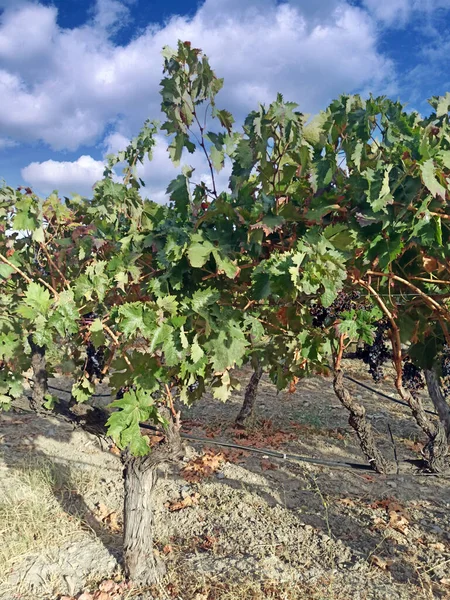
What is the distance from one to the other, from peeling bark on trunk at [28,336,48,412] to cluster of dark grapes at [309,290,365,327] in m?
2.77

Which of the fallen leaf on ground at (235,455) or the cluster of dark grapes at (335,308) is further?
the fallen leaf on ground at (235,455)

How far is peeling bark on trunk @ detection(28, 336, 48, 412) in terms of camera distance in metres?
4.67

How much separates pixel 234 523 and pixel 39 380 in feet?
7.91

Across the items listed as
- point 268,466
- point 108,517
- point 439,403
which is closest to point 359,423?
point 268,466

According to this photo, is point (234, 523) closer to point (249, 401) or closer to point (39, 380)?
point (39, 380)

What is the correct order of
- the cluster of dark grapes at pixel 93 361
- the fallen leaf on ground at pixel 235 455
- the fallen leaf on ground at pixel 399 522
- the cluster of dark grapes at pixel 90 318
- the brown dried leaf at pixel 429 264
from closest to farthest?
the brown dried leaf at pixel 429 264 → the cluster of dark grapes at pixel 90 318 → the cluster of dark grapes at pixel 93 361 → the fallen leaf on ground at pixel 399 522 → the fallen leaf on ground at pixel 235 455

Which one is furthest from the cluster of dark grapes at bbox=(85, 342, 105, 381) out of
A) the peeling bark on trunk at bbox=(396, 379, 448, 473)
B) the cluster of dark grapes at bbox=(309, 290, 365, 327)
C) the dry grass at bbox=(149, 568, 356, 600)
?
the peeling bark on trunk at bbox=(396, 379, 448, 473)

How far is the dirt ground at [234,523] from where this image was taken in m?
3.71

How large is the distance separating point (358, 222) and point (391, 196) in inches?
9.0

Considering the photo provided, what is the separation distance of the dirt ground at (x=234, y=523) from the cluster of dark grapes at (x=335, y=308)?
1.46 metres

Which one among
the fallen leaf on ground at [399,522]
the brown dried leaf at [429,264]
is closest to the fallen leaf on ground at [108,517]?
the fallen leaf on ground at [399,522]

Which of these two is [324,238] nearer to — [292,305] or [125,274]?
[292,305]

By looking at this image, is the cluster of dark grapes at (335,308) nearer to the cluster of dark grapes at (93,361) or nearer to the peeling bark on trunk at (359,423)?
the peeling bark on trunk at (359,423)

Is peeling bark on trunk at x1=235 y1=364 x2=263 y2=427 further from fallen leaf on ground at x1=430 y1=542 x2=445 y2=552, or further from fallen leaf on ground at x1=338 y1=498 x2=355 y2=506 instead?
fallen leaf on ground at x1=430 y1=542 x2=445 y2=552
